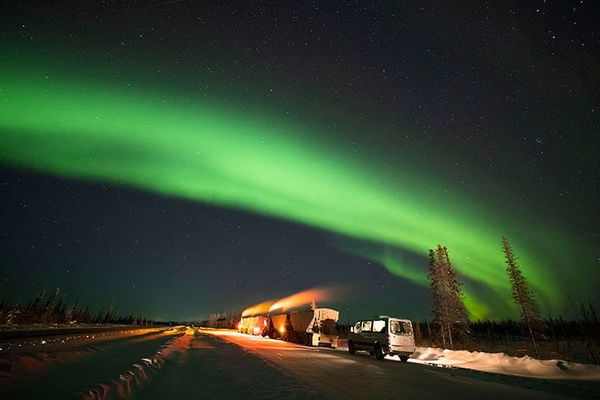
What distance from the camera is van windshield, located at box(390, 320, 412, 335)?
18.6 m

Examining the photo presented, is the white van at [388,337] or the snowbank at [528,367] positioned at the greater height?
the white van at [388,337]

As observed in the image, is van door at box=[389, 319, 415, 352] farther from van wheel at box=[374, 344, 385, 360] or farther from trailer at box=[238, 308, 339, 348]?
trailer at box=[238, 308, 339, 348]

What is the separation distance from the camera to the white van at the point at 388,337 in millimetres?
18320

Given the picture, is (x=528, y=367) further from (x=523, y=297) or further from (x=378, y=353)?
(x=523, y=297)

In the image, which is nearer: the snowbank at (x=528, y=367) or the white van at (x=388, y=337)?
the snowbank at (x=528, y=367)

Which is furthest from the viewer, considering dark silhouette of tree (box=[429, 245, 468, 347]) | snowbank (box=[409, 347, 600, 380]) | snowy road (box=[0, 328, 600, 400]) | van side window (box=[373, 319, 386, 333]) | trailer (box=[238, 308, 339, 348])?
dark silhouette of tree (box=[429, 245, 468, 347])

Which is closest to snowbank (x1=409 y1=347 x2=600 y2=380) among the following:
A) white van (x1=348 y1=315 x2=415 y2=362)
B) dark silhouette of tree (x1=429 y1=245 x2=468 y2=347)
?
white van (x1=348 y1=315 x2=415 y2=362)

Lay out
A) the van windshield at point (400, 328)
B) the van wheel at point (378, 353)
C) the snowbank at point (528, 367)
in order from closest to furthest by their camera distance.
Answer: the snowbank at point (528, 367)
the van windshield at point (400, 328)
the van wheel at point (378, 353)

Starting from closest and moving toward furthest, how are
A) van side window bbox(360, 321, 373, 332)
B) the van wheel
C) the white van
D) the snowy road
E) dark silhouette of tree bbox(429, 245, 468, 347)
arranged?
the snowy road, the white van, the van wheel, van side window bbox(360, 321, 373, 332), dark silhouette of tree bbox(429, 245, 468, 347)

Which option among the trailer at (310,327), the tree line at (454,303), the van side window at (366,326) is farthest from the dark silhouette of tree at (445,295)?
the van side window at (366,326)

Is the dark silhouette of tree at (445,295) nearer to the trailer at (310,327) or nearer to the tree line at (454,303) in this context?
the tree line at (454,303)

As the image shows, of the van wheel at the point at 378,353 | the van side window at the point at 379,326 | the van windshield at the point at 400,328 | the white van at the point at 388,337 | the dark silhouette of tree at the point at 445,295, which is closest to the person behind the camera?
the white van at the point at 388,337

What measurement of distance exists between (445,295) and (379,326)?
2952cm

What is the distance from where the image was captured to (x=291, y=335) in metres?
37.8
